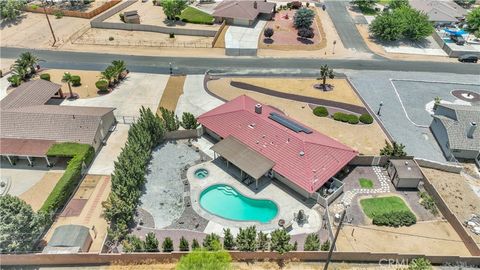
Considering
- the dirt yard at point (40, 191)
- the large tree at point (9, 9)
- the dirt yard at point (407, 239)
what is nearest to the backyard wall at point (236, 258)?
the dirt yard at point (407, 239)

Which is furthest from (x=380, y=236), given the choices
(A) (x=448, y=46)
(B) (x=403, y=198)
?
(A) (x=448, y=46)

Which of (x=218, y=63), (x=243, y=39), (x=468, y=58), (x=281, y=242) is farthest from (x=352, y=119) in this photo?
(x=468, y=58)

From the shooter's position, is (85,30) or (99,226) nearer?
(99,226)

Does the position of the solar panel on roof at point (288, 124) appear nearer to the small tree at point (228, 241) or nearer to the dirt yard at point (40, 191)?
the small tree at point (228, 241)

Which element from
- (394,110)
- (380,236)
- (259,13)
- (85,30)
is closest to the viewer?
(380,236)

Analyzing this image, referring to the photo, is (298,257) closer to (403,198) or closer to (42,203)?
(403,198)

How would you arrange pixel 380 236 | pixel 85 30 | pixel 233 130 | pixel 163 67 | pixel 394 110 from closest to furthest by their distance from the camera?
pixel 380 236 → pixel 233 130 → pixel 394 110 → pixel 163 67 → pixel 85 30
